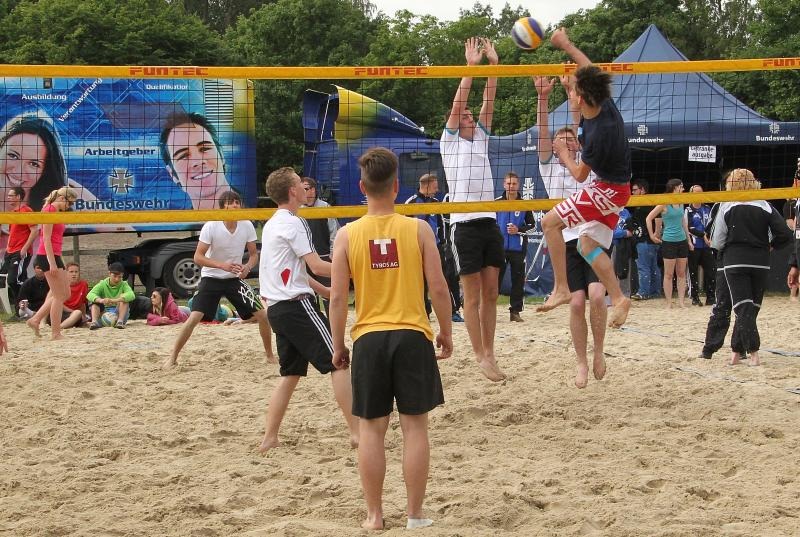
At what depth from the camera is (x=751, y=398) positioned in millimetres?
7352

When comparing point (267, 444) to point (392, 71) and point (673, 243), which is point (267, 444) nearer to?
point (392, 71)

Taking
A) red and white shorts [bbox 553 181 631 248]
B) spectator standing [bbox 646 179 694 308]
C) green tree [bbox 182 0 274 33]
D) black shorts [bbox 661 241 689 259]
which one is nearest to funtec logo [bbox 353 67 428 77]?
red and white shorts [bbox 553 181 631 248]

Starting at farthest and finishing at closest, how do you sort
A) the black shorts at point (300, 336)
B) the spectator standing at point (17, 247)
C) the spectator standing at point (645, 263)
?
the spectator standing at point (645, 263), the spectator standing at point (17, 247), the black shorts at point (300, 336)

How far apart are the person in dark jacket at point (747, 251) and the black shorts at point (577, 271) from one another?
7.09 feet

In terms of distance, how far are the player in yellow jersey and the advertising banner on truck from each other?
32.8ft

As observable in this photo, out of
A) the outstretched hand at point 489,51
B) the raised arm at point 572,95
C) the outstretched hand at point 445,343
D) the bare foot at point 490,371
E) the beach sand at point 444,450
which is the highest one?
the outstretched hand at point 489,51

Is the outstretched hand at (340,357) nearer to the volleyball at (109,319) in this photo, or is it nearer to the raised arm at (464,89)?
the raised arm at (464,89)

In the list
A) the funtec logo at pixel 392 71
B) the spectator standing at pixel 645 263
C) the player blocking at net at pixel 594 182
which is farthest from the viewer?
the spectator standing at pixel 645 263

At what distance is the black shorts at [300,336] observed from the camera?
5801 millimetres

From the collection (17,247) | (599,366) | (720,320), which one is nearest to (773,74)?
(720,320)

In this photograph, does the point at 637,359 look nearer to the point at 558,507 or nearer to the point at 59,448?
the point at 558,507

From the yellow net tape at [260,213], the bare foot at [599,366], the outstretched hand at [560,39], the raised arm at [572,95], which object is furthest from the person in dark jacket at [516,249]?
the outstretched hand at [560,39]

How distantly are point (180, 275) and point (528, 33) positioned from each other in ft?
32.0

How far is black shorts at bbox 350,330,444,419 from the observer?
4316mm
